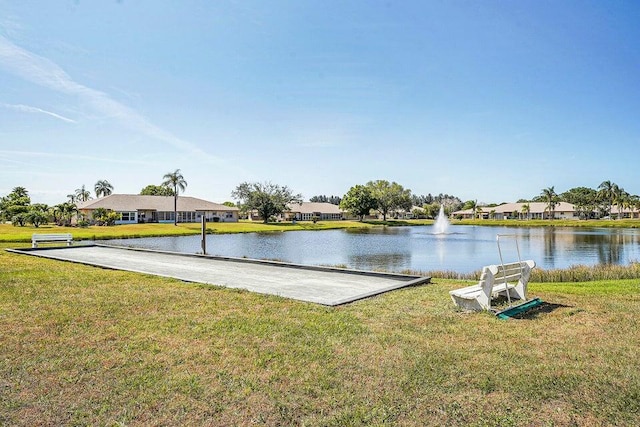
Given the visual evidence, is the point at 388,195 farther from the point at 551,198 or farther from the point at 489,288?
the point at 489,288

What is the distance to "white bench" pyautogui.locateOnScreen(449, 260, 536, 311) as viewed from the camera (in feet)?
23.1

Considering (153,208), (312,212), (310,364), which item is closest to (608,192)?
(312,212)

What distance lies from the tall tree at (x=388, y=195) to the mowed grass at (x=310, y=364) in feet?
319

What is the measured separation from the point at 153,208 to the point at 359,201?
45913 millimetres

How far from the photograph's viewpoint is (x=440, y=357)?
189 inches

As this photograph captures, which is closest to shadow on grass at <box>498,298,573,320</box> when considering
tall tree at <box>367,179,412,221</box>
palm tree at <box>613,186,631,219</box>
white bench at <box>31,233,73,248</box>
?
white bench at <box>31,233,73,248</box>

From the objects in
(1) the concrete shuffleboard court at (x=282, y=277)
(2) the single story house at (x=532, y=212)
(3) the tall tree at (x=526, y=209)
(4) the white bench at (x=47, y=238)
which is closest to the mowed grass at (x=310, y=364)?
(1) the concrete shuffleboard court at (x=282, y=277)

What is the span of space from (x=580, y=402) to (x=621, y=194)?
131 metres

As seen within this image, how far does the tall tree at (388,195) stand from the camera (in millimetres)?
107688

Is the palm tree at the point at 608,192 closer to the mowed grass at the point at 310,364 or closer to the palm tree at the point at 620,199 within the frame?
the palm tree at the point at 620,199

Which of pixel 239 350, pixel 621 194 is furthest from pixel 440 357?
pixel 621 194

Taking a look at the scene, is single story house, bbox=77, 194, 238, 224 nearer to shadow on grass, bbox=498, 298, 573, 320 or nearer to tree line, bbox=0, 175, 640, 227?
tree line, bbox=0, 175, 640, 227

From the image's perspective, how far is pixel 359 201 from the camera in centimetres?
9825

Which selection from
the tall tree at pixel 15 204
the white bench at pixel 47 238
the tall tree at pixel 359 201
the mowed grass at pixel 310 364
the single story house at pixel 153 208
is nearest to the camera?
the mowed grass at pixel 310 364
